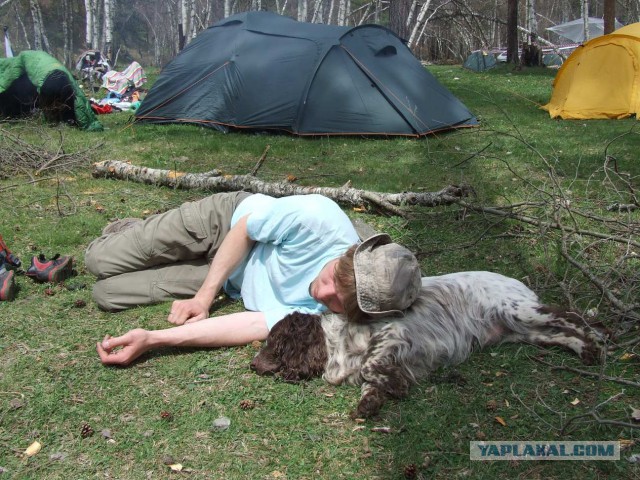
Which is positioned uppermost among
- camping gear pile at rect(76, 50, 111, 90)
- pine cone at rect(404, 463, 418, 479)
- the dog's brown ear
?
camping gear pile at rect(76, 50, 111, 90)

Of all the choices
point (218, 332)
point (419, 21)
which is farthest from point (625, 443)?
point (419, 21)

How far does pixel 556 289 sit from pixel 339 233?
1760mm

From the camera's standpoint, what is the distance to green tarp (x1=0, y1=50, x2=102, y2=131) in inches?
423

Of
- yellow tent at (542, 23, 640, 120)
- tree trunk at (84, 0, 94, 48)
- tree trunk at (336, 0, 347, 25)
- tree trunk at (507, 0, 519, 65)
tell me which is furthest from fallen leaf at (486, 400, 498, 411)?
tree trunk at (336, 0, 347, 25)

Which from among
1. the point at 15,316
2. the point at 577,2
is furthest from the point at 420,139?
the point at 577,2

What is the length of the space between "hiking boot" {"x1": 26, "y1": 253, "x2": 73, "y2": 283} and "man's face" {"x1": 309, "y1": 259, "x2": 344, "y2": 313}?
2.32m

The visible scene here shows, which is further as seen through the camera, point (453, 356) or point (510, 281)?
point (510, 281)

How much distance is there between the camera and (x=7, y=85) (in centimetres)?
1086

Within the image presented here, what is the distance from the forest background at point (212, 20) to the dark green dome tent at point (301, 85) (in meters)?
10.1

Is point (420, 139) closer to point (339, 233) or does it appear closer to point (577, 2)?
point (339, 233)

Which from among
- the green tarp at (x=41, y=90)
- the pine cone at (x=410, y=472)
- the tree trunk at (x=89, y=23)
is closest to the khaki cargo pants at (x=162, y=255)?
the pine cone at (x=410, y=472)

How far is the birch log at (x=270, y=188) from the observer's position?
21.1 feet

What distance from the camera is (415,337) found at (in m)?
3.70

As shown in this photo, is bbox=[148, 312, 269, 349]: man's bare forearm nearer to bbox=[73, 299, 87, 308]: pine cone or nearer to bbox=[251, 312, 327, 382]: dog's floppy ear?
bbox=[251, 312, 327, 382]: dog's floppy ear
